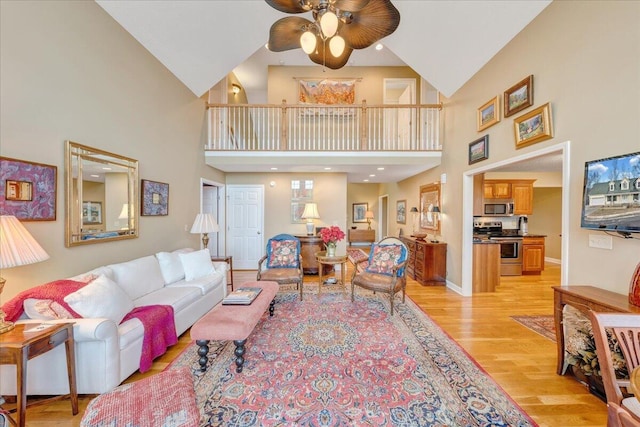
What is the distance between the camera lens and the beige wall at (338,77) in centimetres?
636

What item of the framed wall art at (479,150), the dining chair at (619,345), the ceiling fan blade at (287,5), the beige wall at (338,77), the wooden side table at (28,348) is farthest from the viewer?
the beige wall at (338,77)

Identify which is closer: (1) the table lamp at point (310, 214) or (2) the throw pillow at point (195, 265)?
(2) the throw pillow at point (195, 265)

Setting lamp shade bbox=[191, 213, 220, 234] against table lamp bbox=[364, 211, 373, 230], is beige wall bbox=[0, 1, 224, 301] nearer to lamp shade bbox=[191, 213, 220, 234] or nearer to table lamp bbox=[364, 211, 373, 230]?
lamp shade bbox=[191, 213, 220, 234]

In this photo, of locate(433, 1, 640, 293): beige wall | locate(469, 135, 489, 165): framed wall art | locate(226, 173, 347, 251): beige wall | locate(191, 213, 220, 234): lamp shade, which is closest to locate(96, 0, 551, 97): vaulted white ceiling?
locate(433, 1, 640, 293): beige wall

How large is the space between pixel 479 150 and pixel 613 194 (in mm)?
1985

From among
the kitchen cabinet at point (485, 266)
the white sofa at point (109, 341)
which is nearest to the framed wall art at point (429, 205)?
the kitchen cabinet at point (485, 266)

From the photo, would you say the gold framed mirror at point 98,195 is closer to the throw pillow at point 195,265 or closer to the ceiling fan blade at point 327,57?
the throw pillow at point 195,265

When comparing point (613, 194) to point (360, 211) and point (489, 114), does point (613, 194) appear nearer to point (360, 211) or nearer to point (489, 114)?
point (489, 114)

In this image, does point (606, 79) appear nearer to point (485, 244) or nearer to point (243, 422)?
point (485, 244)

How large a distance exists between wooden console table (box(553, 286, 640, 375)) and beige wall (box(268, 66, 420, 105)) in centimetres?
566

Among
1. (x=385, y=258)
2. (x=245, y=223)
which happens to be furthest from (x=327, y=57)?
(x=245, y=223)

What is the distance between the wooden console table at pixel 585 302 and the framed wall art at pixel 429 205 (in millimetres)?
2965

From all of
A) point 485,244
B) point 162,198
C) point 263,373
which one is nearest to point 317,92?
point 162,198

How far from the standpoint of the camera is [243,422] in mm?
1643
